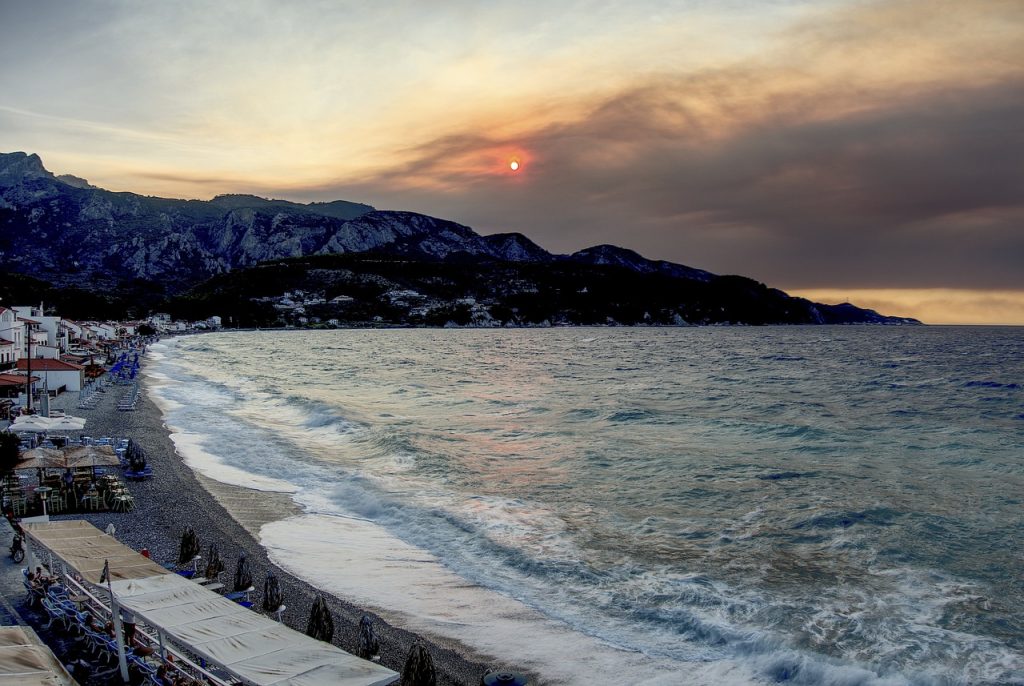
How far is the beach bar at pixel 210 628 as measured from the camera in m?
9.13

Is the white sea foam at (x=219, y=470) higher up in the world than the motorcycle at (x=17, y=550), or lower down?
lower down

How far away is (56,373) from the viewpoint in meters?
51.9

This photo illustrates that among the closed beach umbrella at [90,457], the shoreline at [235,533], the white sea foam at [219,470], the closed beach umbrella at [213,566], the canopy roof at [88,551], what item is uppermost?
the canopy roof at [88,551]

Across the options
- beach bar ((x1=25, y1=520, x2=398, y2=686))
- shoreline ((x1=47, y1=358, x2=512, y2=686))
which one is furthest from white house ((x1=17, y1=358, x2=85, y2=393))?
beach bar ((x1=25, y1=520, x2=398, y2=686))

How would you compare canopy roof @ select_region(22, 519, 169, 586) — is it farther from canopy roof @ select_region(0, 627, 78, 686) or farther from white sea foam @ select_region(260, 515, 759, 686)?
white sea foam @ select_region(260, 515, 759, 686)

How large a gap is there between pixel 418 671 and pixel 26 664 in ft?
19.9

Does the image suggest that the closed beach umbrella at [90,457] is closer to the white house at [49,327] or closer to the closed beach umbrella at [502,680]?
the closed beach umbrella at [502,680]

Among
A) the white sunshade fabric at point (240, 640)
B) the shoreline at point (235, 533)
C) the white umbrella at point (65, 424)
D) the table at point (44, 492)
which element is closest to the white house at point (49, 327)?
the shoreline at point (235, 533)

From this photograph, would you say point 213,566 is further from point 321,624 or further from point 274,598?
point 321,624

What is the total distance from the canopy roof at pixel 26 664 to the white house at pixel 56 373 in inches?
1749

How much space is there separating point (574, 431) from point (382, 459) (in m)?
14.5

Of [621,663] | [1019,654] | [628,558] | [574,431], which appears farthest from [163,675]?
[574,431]

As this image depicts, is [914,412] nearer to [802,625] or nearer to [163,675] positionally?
[802,625]

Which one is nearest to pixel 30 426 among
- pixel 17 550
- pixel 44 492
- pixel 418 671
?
pixel 44 492
